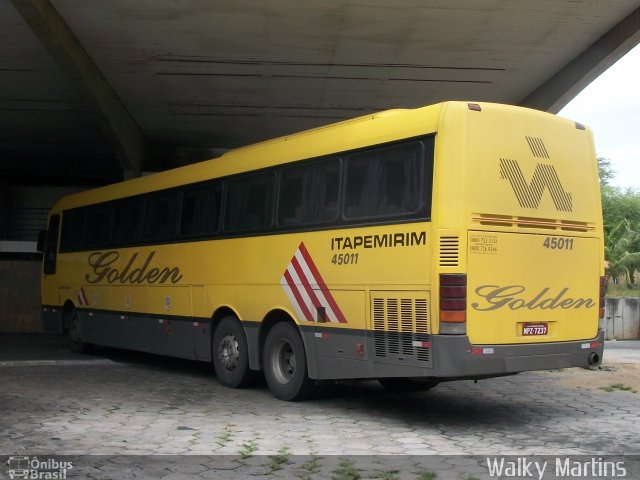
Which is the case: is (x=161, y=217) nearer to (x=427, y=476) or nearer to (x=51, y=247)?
(x=51, y=247)

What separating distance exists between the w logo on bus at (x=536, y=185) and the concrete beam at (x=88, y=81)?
8.81 metres

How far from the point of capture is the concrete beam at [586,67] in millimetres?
15586

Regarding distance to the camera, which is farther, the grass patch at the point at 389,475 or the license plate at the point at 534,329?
the license plate at the point at 534,329

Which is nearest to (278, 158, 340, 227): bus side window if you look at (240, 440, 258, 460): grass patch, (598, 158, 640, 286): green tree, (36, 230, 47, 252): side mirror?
(240, 440, 258, 460): grass patch

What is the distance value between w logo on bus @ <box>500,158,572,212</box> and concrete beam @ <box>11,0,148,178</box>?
881 cm

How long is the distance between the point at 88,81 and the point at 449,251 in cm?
1133

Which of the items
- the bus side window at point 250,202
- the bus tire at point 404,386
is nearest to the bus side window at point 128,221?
the bus side window at point 250,202

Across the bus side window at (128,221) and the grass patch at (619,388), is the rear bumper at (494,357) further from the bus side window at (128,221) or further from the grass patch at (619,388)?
the bus side window at (128,221)

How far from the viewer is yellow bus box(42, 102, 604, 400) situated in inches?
330

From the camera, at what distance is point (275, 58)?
17.5 metres

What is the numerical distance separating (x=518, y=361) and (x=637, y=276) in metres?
50.6

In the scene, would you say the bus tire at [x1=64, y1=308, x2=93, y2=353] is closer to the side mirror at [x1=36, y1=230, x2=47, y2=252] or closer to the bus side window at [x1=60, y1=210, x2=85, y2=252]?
the bus side window at [x1=60, y1=210, x2=85, y2=252]

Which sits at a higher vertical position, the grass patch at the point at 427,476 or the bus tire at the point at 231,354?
the bus tire at the point at 231,354

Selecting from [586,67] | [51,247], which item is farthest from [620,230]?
[51,247]
